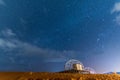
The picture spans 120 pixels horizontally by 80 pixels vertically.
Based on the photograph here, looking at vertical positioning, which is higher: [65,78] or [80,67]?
[80,67]

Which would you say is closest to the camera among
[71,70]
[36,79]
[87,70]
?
[36,79]

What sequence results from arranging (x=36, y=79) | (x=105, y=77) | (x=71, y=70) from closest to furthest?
(x=36, y=79) < (x=105, y=77) < (x=71, y=70)

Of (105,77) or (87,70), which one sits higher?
(87,70)

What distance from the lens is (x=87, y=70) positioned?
87.1 feet

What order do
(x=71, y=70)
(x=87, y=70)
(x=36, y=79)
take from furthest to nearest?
(x=87, y=70), (x=71, y=70), (x=36, y=79)

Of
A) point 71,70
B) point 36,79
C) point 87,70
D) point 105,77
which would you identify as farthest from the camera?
point 87,70

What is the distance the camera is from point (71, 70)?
2419 cm

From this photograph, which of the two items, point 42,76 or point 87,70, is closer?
point 42,76

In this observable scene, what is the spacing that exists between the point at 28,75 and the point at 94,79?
521cm

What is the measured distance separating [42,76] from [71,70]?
30.3 feet

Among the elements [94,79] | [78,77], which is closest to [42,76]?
[78,77]

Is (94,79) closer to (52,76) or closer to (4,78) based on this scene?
(52,76)

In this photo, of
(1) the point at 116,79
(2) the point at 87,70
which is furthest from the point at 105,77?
(2) the point at 87,70

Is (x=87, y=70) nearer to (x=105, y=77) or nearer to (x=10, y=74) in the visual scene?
(x=105, y=77)
